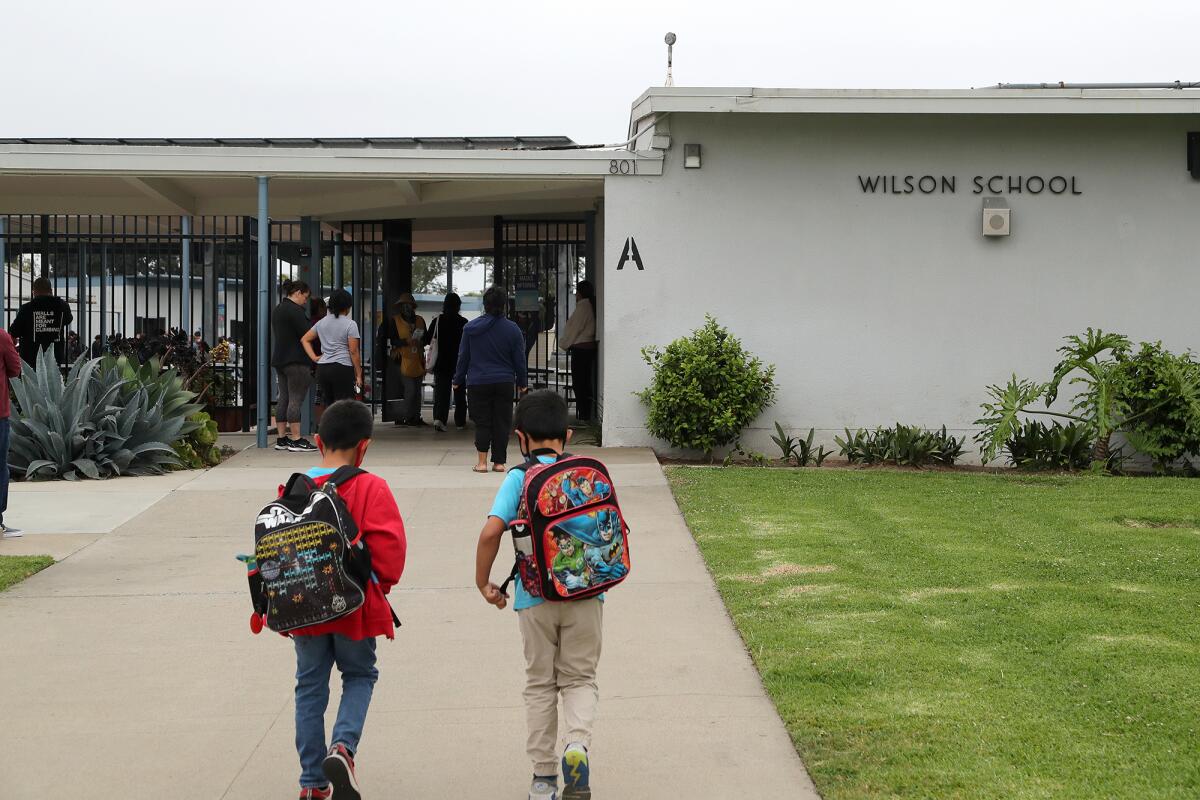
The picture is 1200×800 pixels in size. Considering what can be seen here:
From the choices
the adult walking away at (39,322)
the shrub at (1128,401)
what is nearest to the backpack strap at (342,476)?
the shrub at (1128,401)

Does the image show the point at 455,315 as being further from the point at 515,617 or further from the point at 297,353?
the point at 515,617

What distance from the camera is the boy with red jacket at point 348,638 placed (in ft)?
13.9

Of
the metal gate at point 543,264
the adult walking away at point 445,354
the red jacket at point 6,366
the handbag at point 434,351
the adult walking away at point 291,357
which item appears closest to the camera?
the red jacket at point 6,366

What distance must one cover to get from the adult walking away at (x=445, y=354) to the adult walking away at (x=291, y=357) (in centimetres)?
291

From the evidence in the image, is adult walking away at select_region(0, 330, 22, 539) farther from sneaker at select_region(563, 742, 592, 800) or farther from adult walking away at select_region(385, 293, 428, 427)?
adult walking away at select_region(385, 293, 428, 427)

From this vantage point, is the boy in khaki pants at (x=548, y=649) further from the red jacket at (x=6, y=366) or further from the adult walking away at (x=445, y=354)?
the adult walking away at (x=445, y=354)

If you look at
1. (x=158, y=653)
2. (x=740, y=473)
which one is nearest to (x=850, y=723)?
(x=158, y=653)

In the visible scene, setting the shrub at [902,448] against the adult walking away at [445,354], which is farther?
the adult walking away at [445,354]

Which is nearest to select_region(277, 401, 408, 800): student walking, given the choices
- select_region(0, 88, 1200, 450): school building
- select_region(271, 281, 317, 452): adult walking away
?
select_region(0, 88, 1200, 450): school building

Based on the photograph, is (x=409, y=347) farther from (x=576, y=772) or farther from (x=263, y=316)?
(x=576, y=772)

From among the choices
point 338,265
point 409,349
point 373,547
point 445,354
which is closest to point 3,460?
point 373,547

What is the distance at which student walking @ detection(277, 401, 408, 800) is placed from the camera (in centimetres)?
425

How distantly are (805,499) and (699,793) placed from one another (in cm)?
602

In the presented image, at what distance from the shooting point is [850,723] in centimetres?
504
